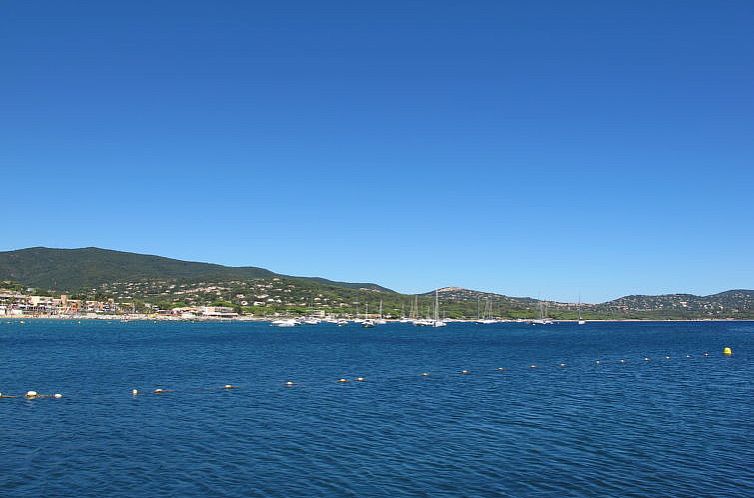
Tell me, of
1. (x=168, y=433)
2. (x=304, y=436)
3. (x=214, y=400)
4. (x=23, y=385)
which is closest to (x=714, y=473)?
(x=304, y=436)

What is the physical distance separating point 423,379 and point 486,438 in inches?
1395

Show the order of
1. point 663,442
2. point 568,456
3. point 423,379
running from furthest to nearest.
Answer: point 423,379
point 663,442
point 568,456

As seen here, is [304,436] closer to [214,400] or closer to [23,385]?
[214,400]

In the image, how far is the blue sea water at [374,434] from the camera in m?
31.4

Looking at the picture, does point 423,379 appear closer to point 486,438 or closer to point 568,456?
point 486,438

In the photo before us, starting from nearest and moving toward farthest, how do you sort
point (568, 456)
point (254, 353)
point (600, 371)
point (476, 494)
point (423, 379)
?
point (476, 494)
point (568, 456)
point (423, 379)
point (600, 371)
point (254, 353)

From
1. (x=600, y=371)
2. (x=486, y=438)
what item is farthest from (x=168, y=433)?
Answer: (x=600, y=371)

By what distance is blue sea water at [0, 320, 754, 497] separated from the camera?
31.4 meters

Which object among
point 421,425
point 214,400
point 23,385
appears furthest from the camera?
point 23,385

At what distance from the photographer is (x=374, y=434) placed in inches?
1699

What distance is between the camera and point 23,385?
6725 centimetres

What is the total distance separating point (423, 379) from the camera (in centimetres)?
7738

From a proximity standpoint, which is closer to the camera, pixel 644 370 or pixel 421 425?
pixel 421 425

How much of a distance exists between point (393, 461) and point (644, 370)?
7353 centimetres
